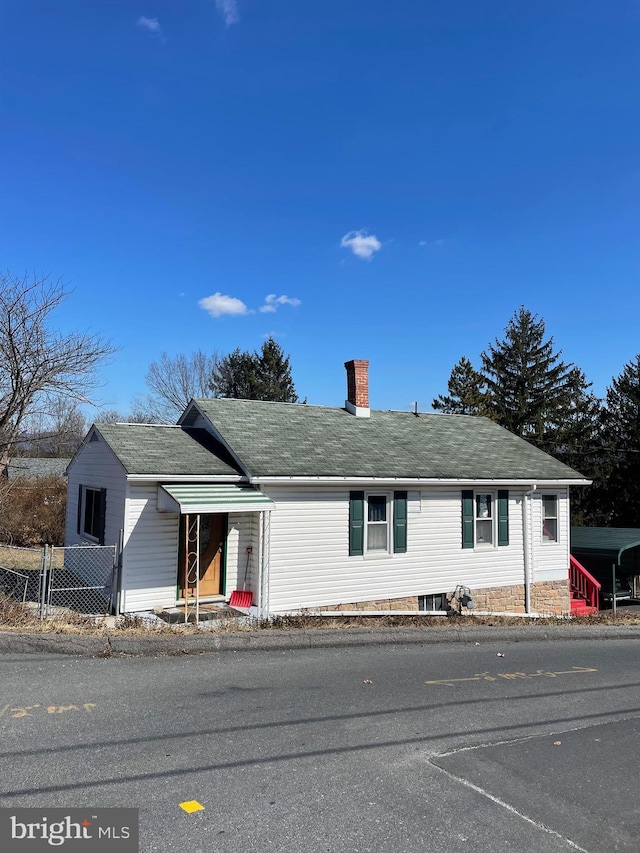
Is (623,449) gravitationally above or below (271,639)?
above

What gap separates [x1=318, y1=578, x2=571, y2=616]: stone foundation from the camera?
47.1ft

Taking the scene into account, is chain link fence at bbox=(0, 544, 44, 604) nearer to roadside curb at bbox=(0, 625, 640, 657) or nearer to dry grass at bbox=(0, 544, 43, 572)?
dry grass at bbox=(0, 544, 43, 572)

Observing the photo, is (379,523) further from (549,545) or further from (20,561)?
(20,561)

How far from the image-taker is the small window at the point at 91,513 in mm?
13680

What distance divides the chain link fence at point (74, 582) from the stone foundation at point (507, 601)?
4.60m

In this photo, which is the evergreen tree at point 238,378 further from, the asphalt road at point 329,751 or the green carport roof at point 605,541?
the asphalt road at point 329,751

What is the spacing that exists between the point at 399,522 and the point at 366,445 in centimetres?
227

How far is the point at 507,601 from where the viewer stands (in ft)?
54.2

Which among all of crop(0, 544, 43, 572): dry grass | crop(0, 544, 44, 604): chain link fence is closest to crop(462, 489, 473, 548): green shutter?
crop(0, 544, 44, 604): chain link fence

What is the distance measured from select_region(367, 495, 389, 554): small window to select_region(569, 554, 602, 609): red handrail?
7.91 metres

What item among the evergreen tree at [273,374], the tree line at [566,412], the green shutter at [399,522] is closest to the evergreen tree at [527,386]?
the tree line at [566,412]

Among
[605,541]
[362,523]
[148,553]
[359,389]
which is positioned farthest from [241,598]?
[605,541]

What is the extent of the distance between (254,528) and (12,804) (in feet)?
30.1

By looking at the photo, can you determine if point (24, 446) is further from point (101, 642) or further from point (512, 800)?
point (512, 800)
